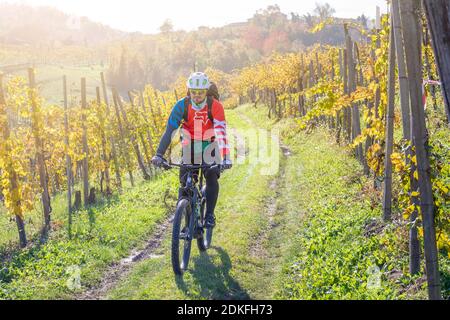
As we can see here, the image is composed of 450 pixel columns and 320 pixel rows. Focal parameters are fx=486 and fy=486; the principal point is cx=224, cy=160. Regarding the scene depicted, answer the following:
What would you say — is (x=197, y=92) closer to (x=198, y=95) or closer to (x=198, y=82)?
(x=198, y=95)

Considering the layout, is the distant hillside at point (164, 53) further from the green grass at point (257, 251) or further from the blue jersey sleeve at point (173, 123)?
the blue jersey sleeve at point (173, 123)

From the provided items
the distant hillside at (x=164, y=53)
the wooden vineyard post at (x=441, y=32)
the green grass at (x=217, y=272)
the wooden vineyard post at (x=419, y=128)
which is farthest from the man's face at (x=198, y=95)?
the distant hillside at (x=164, y=53)

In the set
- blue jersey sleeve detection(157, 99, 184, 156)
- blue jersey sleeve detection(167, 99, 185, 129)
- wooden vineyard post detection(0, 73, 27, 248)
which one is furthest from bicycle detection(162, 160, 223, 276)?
wooden vineyard post detection(0, 73, 27, 248)

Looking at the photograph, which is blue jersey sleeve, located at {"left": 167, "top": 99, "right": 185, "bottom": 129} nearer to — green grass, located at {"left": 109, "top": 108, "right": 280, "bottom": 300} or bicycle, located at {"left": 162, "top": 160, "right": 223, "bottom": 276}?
bicycle, located at {"left": 162, "top": 160, "right": 223, "bottom": 276}

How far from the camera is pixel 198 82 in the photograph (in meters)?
6.98

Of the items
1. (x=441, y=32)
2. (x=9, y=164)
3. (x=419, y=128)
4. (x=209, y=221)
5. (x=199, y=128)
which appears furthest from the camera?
(x=9, y=164)

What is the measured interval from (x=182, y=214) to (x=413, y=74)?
12.3 feet

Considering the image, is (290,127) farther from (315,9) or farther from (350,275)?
(315,9)

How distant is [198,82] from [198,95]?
24 cm

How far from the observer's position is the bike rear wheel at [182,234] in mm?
6539

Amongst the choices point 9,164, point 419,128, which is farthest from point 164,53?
point 419,128

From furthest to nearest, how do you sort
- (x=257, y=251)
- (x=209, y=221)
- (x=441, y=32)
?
(x=257, y=251) < (x=209, y=221) < (x=441, y=32)

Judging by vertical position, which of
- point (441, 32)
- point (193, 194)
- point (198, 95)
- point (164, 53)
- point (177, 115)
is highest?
point (164, 53)
